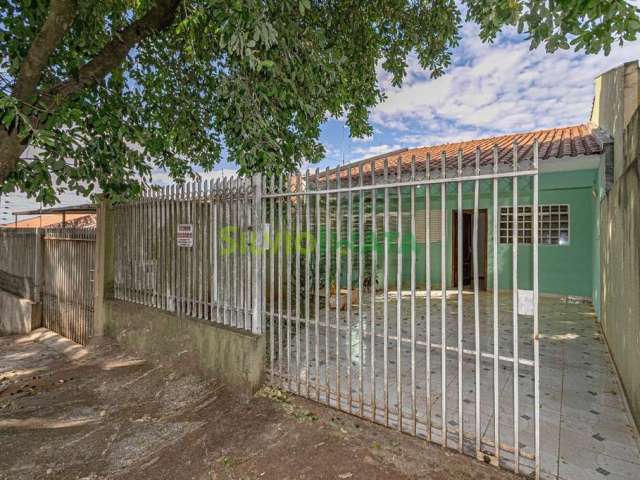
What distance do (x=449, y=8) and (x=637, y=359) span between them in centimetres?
532

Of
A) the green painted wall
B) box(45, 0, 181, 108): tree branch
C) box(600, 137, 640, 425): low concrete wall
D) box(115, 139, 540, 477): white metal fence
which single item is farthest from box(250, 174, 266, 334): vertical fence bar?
the green painted wall

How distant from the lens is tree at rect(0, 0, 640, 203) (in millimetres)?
3078

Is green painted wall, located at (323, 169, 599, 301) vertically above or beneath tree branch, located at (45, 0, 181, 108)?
beneath

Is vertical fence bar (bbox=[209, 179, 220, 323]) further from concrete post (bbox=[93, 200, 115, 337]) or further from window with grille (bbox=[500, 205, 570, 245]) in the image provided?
window with grille (bbox=[500, 205, 570, 245])

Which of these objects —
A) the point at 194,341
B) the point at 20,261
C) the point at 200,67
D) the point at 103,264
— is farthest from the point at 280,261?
the point at 20,261

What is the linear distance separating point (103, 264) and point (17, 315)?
459cm

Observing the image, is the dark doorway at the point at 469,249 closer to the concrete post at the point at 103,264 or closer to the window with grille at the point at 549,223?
the window with grille at the point at 549,223

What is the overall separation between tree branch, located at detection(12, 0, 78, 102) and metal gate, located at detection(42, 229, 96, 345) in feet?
11.1

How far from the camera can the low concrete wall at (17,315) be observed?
25.5 feet

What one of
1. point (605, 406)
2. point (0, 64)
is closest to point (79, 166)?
point (0, 64)

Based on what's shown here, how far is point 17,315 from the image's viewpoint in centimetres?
814

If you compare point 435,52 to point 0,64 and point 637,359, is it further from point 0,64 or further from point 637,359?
point 0,64

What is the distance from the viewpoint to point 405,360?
435 cm

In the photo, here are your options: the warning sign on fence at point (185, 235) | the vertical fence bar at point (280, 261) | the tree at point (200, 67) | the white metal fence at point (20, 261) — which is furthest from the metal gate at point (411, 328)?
the white metal fence at point (20, 261)
